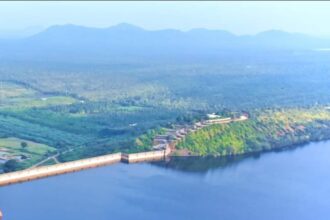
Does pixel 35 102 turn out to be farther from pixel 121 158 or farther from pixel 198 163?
pixel 198 163

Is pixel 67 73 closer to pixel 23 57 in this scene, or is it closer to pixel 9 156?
pixel 23 57

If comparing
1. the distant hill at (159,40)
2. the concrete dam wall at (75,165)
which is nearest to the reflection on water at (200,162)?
the concrete dam wall at (75,165)

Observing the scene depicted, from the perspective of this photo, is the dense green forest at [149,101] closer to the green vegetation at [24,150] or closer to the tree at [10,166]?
the green vegetation at [24,150]

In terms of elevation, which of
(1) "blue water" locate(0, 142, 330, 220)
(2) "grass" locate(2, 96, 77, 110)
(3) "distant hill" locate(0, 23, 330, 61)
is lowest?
(1) "blue water" locate(0, 142, 330, 220)

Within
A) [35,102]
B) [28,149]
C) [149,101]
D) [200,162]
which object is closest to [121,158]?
[200,162]

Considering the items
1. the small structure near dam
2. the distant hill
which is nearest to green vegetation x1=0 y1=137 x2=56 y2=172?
the small structure near dam

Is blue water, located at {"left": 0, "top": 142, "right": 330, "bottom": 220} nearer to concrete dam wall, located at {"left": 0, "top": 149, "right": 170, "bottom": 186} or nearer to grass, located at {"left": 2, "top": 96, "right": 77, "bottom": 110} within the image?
concrete dam wall, located at {"left": 0, "top": 149, "right": 170, "bottom": 186}

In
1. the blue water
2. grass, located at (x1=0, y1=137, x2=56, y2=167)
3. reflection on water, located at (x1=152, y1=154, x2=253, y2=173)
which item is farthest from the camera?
reflection on water, located at (x1=152, y1=154, x2=253, y2=173)
